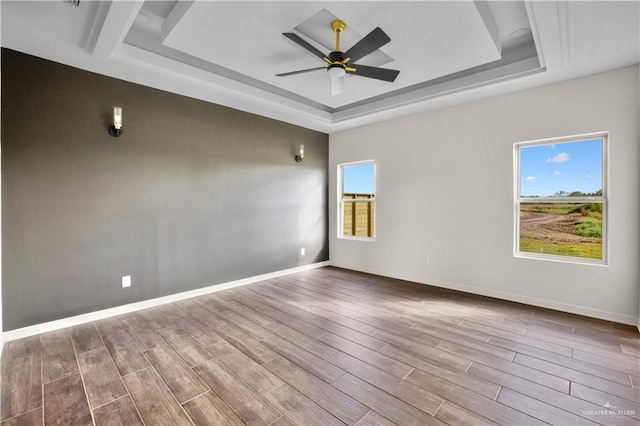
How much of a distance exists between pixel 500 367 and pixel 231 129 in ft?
13.8

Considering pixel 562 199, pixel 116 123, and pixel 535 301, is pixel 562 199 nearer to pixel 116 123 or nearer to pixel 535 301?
pixel 535 301

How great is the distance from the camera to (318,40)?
2863 mm

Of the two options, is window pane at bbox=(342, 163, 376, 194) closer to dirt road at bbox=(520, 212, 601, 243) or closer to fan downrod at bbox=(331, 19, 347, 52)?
dirt road at bbox=(520, 212, 601, 243)

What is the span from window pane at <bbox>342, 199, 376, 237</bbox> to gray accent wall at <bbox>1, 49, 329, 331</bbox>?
56.4 inches

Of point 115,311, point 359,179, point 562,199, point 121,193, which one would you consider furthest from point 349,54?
point 115,311

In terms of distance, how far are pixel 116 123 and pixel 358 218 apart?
4053 millimetres

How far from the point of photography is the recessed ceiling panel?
2295 millimetres

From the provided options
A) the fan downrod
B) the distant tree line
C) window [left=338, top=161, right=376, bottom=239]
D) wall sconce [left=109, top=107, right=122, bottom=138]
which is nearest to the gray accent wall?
wall sconce [left=109, top=107, right=122, bottom=138]

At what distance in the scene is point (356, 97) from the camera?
4.12 metres

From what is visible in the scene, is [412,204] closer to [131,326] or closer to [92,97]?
[131,326]

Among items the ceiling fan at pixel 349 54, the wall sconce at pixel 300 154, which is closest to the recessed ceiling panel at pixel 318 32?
the ceiling fan at pixel 349 54

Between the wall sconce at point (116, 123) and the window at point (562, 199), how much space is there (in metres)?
4.76

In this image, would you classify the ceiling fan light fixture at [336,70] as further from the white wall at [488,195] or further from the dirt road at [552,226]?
the dirt road at [552,226]

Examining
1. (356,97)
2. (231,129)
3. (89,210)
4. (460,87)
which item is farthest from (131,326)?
(460,87)
